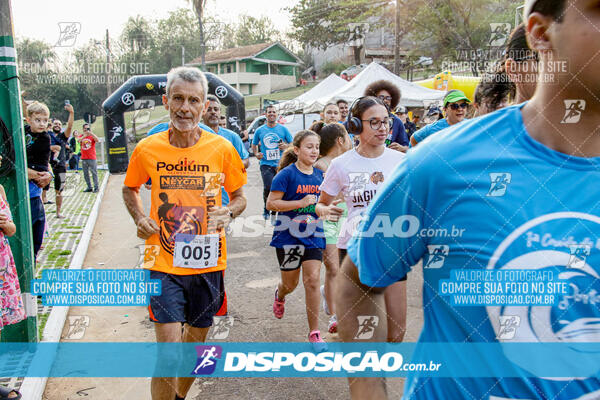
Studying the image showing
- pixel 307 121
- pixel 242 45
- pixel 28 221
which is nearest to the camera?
pixel 28 221

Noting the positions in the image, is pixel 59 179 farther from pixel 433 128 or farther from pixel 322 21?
pixel 322 21

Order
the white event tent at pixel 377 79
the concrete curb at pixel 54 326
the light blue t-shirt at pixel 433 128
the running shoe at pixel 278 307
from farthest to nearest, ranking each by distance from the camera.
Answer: the white event tent at pixel 377 79 → the light blue t-shirt at pixel 433 128 → the running shoe at pixel 278 307 → the concrete curb at pixel 54 326

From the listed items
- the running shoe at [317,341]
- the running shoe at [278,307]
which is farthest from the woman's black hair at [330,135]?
the running shoe at [317,341]

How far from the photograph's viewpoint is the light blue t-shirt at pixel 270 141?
916 cm

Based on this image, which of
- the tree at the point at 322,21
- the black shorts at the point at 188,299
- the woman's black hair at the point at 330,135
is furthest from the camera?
the tree at the point at 322,21

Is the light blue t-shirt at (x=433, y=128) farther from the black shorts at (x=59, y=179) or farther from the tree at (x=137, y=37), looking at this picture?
the tree at (x=137, y=37)

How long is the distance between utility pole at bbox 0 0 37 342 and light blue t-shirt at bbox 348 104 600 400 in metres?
3.52

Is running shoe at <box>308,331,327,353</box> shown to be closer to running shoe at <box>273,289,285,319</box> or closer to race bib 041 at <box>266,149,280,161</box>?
running shoe at <box>273,289,285,319</box>

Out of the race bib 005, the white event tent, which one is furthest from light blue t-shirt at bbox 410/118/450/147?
the white event tent

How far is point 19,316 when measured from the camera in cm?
343

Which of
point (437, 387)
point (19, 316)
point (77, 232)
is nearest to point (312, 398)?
point (19, 316)

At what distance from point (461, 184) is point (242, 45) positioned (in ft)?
137

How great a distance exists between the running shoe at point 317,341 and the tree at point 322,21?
1056 inches

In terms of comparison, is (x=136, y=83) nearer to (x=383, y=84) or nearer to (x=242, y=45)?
(x=383, y=84)
